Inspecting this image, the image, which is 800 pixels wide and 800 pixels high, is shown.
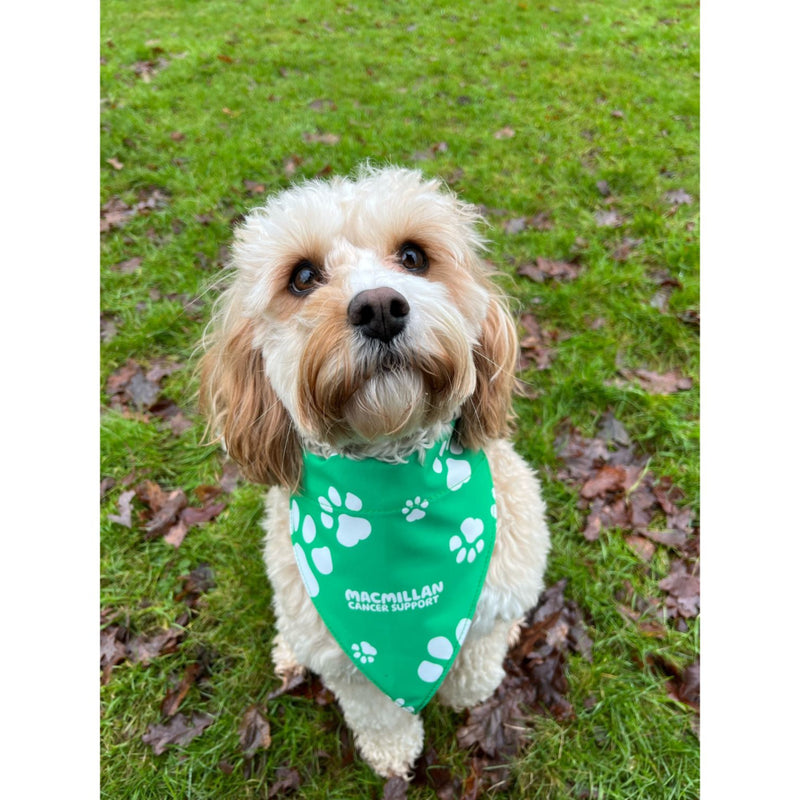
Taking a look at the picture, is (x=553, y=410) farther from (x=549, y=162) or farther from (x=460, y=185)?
(x=549, y=162)

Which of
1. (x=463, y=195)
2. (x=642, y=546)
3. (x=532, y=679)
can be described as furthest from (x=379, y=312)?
(x=463, y=195)

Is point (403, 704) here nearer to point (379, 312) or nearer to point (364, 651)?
point (364, 651)

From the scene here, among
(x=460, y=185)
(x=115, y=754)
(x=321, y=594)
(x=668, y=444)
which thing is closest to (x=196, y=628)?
(x=115, y=754)

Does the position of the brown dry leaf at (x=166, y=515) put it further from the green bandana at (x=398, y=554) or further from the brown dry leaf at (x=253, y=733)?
the green bandana at (x=398, y=554)

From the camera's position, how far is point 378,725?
8.48 feet

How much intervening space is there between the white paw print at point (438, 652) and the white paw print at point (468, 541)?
0.93 feet

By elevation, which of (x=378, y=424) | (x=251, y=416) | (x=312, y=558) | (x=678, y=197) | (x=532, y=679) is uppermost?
(x=378, y=424)

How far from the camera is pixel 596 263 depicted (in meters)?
4.84

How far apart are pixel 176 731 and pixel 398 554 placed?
182 cm

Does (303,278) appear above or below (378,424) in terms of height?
above

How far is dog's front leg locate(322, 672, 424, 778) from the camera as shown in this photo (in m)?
2.54

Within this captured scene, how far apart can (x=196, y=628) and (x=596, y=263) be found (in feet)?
13.9

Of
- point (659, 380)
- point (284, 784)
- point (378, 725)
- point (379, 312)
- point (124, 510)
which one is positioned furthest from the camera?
point (659, 380)

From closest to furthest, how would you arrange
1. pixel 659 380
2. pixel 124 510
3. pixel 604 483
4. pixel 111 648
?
pixel 111 648 < pixel 604 483 < pixel 124 510 < pixel 659 380
